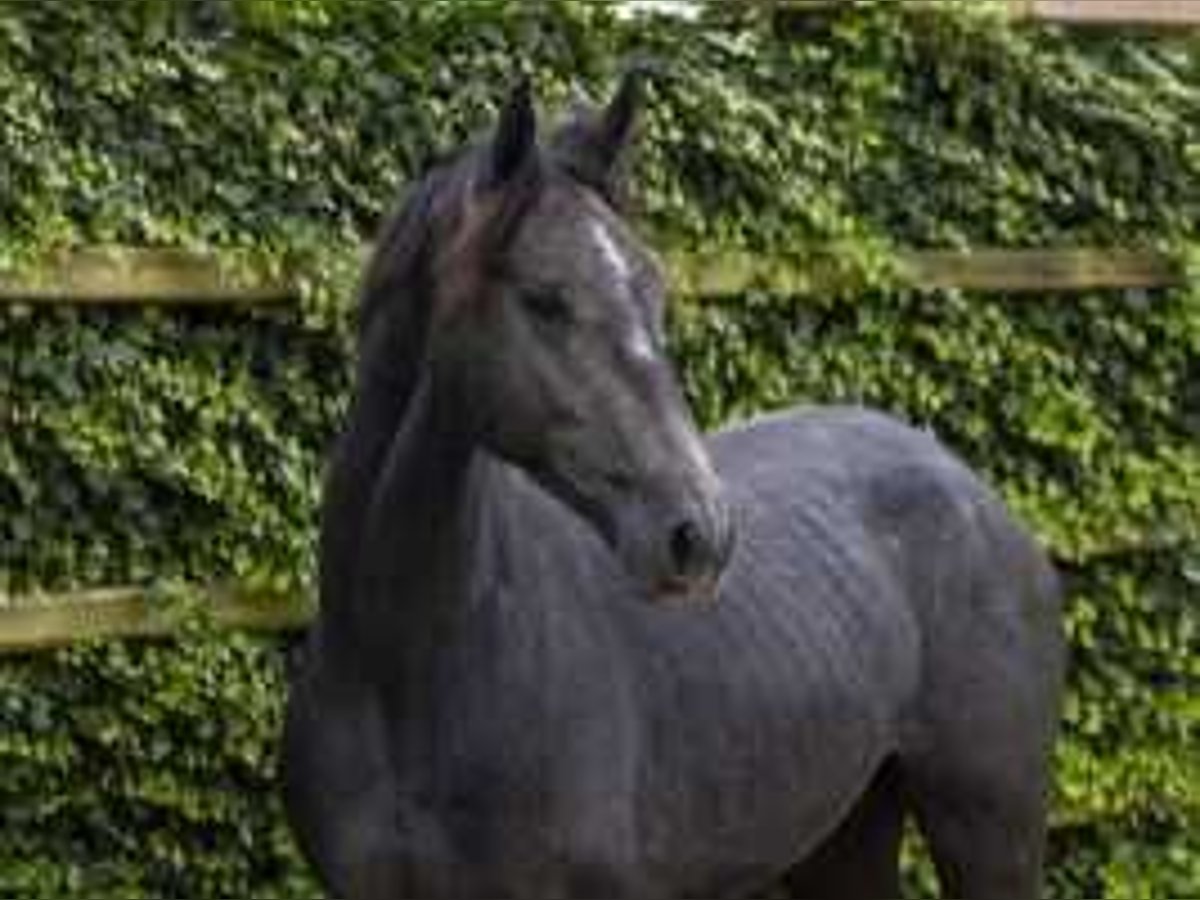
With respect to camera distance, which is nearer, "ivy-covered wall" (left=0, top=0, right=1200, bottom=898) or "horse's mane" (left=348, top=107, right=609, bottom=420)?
"horse's mane" (left=348, top=107, right=609, bottom=420)

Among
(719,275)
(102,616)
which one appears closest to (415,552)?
(102,616)

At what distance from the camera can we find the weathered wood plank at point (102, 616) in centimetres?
532

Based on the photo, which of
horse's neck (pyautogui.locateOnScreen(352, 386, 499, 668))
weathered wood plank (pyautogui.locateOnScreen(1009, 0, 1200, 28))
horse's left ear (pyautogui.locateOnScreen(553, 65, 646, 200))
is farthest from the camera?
weathered wood plank (pyautogui.locateOnScreen(1009, 0, 1200, 28))

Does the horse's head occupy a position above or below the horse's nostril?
above

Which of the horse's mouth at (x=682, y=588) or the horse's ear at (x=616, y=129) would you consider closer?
the horse's mouth at (x=682, y=588)

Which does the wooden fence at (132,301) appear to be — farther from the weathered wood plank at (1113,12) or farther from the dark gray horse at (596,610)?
the weathered wood plank at (1113,12)

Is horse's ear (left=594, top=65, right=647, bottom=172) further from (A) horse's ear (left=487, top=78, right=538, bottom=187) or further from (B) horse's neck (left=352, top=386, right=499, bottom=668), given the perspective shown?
(B) horse's neck (left=352, top=386, right=499, bottom=668)

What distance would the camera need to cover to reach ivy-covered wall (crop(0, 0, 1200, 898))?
212 inches

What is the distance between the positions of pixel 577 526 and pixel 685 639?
0.25 meters

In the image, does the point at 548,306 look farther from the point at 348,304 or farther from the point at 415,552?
the point at 348,304

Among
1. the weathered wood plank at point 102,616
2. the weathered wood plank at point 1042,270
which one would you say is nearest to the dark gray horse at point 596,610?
the weathered wood plank at point 102,616

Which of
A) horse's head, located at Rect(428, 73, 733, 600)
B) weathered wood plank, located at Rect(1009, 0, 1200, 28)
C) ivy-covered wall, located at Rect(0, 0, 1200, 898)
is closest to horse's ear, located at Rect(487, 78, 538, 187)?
horse's head, located at Rect(428, 73, 733, 600)

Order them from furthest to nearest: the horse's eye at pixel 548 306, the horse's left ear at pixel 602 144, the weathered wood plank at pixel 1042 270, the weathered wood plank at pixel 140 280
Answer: the weathered wood plank at pixel 1042 270 → the weathered wood plank at pixel 140 280 → the horse's left ear at pixel 602 144 → the horse's eye at pixel 548 306

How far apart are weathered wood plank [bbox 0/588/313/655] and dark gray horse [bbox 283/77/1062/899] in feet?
3.05
